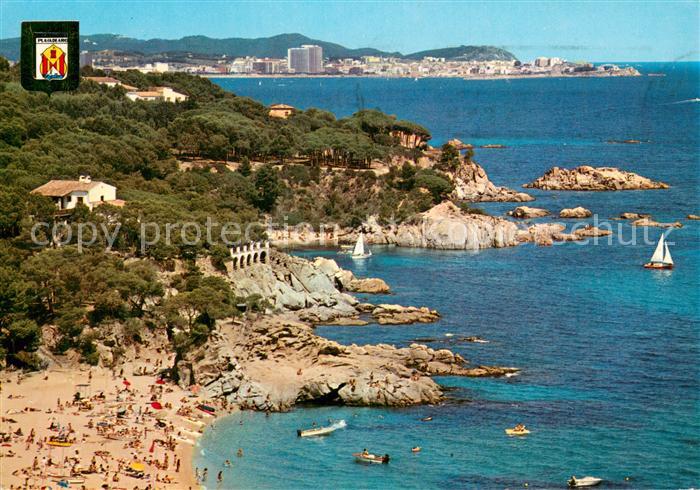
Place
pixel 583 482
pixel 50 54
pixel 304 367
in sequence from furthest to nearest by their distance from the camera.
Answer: pixel 304 367 < pixel 583 482 < pixel 50 54

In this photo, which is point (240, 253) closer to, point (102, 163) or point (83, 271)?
point (83, 271)

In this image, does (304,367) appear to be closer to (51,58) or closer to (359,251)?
(51,58)

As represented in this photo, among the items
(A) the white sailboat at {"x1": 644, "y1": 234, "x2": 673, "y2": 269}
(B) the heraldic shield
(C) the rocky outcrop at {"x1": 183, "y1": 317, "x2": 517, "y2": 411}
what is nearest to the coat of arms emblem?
(B) the heraldic shield

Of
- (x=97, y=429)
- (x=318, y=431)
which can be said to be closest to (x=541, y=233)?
(x=318, y=431)

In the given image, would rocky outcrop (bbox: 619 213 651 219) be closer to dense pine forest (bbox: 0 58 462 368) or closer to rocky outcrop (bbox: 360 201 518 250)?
rocky outcrop (bbox: 360 201 518 250)

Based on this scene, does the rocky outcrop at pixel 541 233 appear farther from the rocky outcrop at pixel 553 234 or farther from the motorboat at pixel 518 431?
the motorboat at pixel 518 431
